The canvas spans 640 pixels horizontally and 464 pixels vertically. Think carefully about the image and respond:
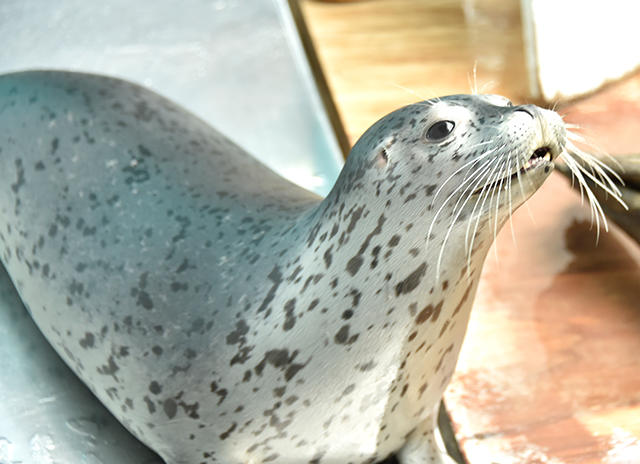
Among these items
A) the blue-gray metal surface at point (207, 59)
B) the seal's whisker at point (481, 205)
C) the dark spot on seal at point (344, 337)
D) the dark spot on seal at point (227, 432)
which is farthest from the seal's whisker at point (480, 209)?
the blue-gray metal surface at point (207, 59)

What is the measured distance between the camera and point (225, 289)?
3.30ft

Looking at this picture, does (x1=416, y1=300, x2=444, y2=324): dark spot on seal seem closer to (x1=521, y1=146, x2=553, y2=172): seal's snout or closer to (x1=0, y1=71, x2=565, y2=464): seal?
(x1=0, y1=71, x2=565, y2=464): seal

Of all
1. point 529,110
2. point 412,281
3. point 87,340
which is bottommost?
point 87,340

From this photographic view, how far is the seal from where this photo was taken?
34.3 inches

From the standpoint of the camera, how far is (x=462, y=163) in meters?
0.85

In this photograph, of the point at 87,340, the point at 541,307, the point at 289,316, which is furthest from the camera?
the point at 541,307

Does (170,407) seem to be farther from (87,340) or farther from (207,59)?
(207,59)

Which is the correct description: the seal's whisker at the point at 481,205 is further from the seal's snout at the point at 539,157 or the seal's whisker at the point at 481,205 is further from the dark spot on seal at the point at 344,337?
the dark spot on seal at the point at 344,337

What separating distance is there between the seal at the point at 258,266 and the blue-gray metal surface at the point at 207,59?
292 millimetres

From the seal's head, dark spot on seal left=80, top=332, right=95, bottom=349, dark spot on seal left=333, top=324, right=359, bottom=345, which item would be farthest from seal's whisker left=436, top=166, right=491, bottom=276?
dark spot on seal left=80, top=332, right=95, bottom=349

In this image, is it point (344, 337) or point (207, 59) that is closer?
point (344, 337)

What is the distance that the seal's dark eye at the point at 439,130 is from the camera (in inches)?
34.3

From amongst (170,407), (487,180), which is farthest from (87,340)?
(487,180)

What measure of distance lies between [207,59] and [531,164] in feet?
4.36
